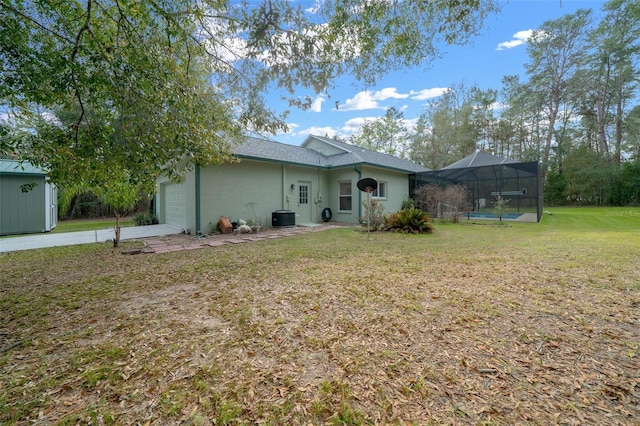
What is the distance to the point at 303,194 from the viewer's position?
11.9 m

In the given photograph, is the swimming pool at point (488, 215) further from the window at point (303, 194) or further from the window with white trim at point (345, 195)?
the window at point (303, 194)

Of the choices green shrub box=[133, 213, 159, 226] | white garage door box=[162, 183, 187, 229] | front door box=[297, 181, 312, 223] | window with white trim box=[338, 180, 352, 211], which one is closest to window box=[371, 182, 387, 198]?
window with white trim box=[338, 180, 352, 211]

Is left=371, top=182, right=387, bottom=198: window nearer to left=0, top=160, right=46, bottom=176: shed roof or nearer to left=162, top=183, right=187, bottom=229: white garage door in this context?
left=162, top=183, right=187, bottom=229: white garage door

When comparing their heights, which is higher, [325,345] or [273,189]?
[273,189]

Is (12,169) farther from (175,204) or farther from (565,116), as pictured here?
(565,116)

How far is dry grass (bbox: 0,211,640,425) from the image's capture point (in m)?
1.58

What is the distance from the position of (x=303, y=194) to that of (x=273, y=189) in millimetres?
1799

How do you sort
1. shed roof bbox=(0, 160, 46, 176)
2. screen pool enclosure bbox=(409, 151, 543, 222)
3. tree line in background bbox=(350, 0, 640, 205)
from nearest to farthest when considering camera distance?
1. shed roof bbox=(0, 160, 46, 176)
2. screen pool enclosure bbox=(409, 151, 543, 222)
3. tree line in background bbox=(350, 0, 640, 205)

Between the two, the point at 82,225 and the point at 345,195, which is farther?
the point at 345,195

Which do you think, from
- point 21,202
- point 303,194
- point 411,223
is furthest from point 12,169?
point 411,223

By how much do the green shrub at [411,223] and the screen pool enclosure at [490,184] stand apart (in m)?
5.07

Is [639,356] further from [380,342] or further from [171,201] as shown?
[171,201]

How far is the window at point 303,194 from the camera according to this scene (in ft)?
38.3

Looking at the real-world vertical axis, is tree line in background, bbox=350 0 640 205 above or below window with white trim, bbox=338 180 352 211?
above
